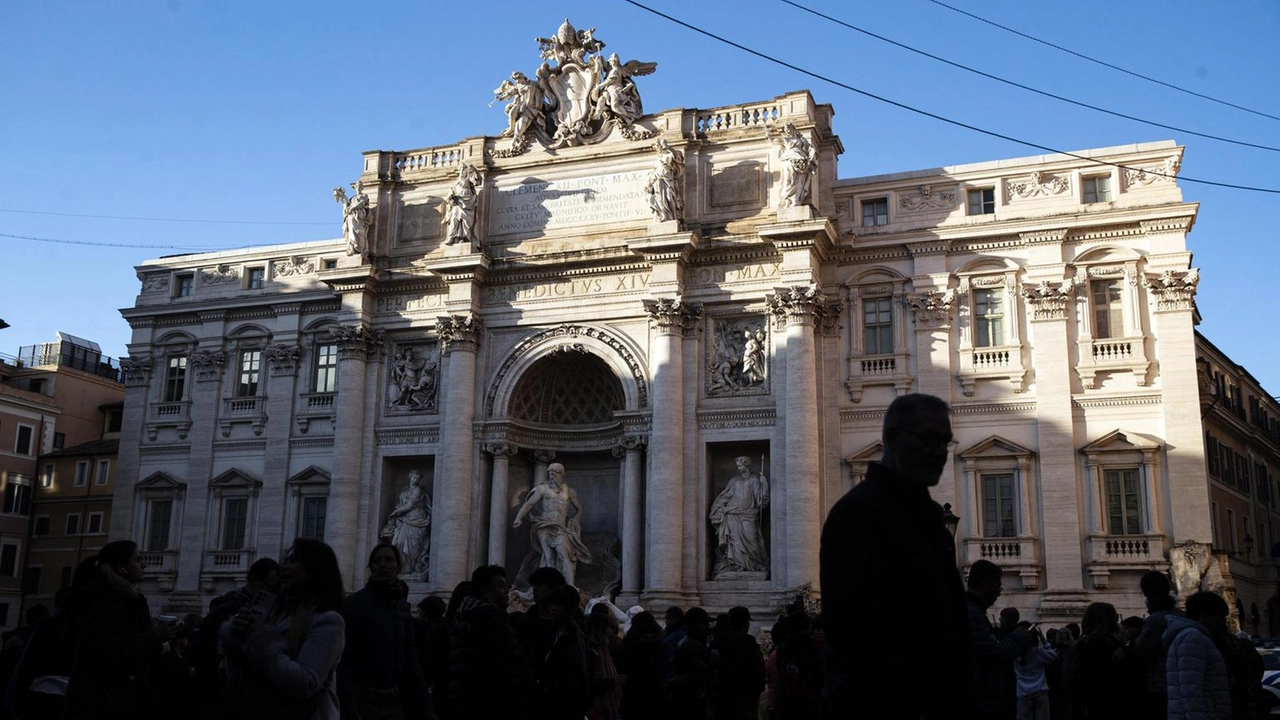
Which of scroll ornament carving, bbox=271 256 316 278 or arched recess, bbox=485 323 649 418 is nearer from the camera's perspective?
arched recess, bbox=485 323 649 418

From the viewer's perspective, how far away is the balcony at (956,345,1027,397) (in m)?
29.0

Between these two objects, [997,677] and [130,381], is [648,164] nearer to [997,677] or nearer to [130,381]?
[130,381]

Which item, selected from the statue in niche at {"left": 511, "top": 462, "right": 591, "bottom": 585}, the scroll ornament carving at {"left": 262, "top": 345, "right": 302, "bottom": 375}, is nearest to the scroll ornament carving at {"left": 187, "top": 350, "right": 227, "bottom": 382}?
the scroll ornament carving at {"left": 262, "top": 345, "right": 302, "bottom": 375}

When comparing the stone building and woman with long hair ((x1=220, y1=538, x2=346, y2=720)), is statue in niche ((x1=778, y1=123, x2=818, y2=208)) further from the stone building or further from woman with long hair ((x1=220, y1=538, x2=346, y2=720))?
woman with long hair ((x1=220, y1=538, x2=346, y2=720))

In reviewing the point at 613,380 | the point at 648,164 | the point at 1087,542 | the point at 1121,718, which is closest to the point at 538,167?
the point at 648,164

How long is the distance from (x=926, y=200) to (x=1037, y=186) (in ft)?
9.08

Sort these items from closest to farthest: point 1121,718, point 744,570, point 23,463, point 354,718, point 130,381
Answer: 1. point 354,718
2. point 1121,718
3. point 744,570
4. point 130,381
5. point 23,463

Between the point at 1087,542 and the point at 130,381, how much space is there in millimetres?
29037

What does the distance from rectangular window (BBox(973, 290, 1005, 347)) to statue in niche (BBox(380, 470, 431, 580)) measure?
15661 millimetres

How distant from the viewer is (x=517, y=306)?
32906 millimetres

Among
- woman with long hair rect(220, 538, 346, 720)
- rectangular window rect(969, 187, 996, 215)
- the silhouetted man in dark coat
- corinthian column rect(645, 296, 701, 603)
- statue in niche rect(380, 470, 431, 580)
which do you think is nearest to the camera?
the silhouetted man in dark coat

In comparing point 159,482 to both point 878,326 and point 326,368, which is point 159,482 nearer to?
point 326,368

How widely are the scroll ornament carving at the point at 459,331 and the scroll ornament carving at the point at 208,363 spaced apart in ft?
27.2

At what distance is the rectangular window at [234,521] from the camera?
35375 mm
